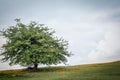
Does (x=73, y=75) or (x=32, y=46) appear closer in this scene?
(x=73, y=75)

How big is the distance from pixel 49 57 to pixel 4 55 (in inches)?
478

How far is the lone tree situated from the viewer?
55.4 meters

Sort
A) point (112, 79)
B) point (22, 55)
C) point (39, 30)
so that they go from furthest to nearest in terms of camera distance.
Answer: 1. point (39, 30)
2. point (22, 55)
3. point (112, 79)

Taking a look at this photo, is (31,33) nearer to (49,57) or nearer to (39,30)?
(39,30)

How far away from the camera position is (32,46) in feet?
184

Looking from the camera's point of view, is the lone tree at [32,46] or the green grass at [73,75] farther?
the lone tree at [32,46]

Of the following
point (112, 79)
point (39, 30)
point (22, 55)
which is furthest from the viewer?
point (39, 30)

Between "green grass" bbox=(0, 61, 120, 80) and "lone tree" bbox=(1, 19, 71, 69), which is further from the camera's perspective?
"lone tree" bbox=(1, 19, 71, 69)

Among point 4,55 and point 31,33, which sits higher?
point 31,33

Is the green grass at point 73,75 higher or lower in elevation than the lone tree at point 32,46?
lower

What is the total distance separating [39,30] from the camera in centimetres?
5978

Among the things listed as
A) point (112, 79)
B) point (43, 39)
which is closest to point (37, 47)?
point (43, 39)

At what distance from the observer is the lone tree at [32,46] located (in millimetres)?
55400

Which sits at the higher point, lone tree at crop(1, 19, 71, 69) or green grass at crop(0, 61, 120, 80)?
lone tree at crop(1, 19, 71, 69)
